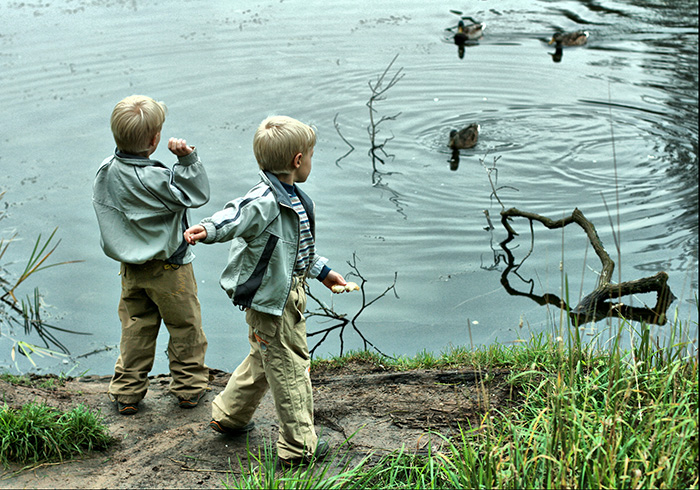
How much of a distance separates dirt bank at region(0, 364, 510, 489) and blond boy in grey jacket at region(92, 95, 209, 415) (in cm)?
26

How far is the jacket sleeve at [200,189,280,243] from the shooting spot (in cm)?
339

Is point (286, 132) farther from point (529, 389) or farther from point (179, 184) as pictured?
point (529, 389)

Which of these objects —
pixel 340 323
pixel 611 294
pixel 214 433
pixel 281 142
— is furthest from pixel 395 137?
pixel 281 142

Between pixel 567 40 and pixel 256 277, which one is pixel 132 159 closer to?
pixel 256 277

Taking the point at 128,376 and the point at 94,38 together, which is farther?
the point at 94,38

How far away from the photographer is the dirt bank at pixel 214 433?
3.83 meters

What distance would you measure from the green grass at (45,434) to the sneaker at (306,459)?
0.98m

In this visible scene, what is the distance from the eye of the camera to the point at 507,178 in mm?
9320

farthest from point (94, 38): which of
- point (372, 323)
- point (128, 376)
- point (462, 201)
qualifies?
point (128, 376)

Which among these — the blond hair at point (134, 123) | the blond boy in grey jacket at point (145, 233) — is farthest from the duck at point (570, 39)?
the blond hair at point (134, 123)

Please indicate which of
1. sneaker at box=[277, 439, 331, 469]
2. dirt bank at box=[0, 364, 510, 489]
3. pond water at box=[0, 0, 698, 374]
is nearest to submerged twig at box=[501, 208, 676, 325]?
pond water at box=[0, 0, 698, 374]

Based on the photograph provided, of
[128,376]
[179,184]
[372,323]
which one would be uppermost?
[179,184]

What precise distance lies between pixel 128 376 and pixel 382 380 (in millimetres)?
1576

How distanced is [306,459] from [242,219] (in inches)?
51.9
